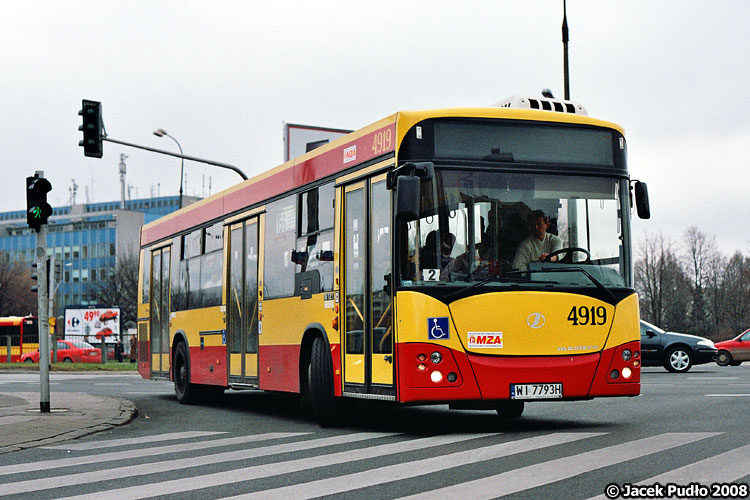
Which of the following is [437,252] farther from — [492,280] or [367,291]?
[367,291]

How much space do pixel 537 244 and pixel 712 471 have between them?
371cm

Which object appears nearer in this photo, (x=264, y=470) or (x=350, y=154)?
(x=264, y=470)

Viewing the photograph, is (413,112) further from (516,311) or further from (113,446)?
(113,446)

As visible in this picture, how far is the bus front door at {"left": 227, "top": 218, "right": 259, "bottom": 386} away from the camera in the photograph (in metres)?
15.3

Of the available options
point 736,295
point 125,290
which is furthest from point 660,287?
point 125,290

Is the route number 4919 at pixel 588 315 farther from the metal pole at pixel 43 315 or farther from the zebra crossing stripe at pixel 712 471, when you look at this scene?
the metal pole at pixel 43 315

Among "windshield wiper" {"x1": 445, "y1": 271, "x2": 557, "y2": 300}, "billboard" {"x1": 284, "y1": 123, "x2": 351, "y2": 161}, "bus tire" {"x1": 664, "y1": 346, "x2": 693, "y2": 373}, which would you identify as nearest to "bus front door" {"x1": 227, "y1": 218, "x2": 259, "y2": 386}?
"windshield wiper" {"x1": 445, "y1": 271, "x2": 557, "y2": 300}

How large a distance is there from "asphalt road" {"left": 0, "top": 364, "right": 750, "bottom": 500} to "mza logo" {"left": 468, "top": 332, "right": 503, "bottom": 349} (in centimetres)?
91

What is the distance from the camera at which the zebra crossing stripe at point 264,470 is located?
25.4 ft

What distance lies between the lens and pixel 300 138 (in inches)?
1415

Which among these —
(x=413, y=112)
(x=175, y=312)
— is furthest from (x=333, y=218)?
(x=175, y=312)

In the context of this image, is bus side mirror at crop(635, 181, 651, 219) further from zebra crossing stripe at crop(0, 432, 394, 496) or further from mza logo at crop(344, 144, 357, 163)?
zebra crossing stripe at crop(0, 432, 394, 496)

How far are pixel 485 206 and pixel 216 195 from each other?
7911 mm

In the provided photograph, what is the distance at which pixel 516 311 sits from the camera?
10922 millimetres
